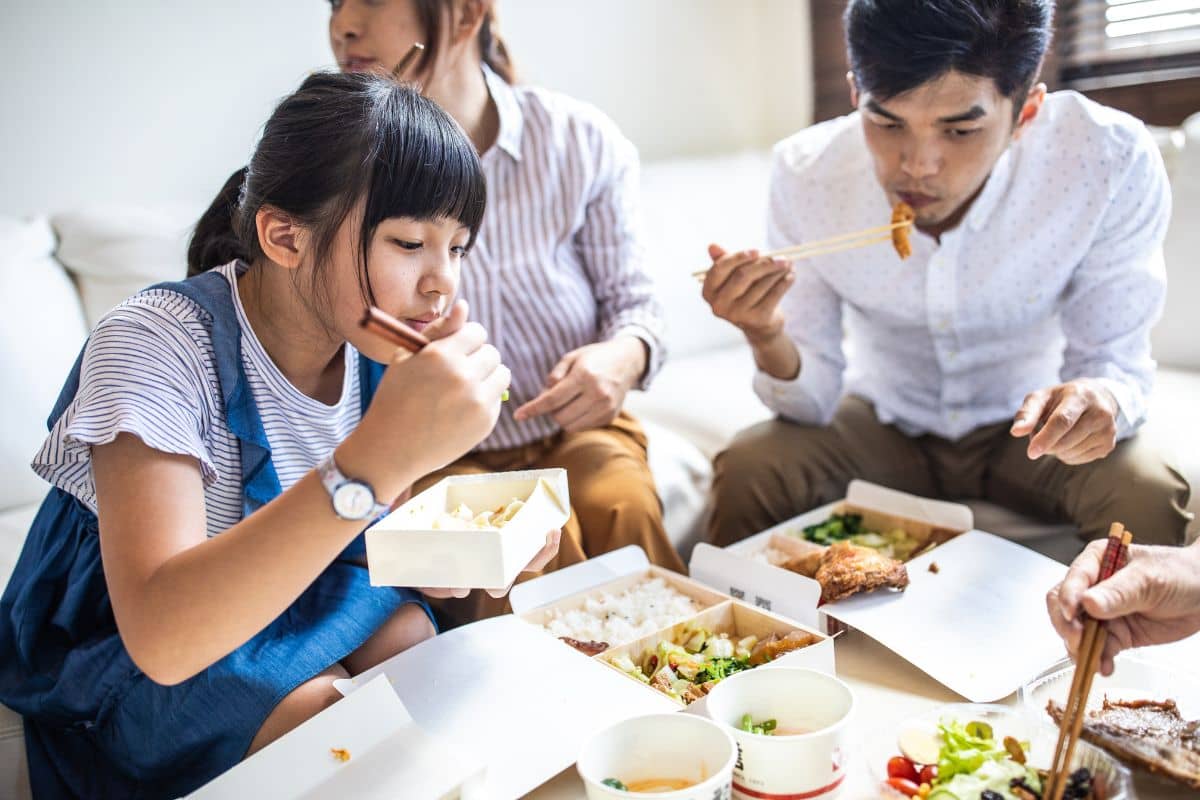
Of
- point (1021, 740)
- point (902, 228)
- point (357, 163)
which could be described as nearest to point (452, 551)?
point (357, 163)

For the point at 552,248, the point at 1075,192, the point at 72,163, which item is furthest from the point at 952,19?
the point at 72,163

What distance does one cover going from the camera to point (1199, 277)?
2189 mm

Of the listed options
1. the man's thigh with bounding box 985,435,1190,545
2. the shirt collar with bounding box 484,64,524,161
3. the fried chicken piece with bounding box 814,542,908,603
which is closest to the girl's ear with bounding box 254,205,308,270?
the shirt collar with bounding box 484,64,524,161

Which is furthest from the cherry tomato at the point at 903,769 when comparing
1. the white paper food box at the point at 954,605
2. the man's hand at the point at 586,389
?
the man's hand at the point at 586,389

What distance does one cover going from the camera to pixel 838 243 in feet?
6.26

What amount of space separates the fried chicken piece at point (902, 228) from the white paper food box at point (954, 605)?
432mm

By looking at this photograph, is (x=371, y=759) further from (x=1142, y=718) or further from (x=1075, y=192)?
(x=1075, y=192)

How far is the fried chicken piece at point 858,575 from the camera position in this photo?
4.35ft

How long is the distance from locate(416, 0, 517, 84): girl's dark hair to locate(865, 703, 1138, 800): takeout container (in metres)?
1.33

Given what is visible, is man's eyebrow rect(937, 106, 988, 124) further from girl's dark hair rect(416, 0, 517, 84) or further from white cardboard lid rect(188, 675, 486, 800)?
white cardboard lid rect(188, 675, 486, 800)

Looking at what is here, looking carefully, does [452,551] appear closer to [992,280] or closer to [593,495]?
[593,495]

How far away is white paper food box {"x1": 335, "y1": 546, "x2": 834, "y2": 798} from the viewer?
1037mm

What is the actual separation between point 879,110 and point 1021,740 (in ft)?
3.28

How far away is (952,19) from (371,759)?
129 cm
